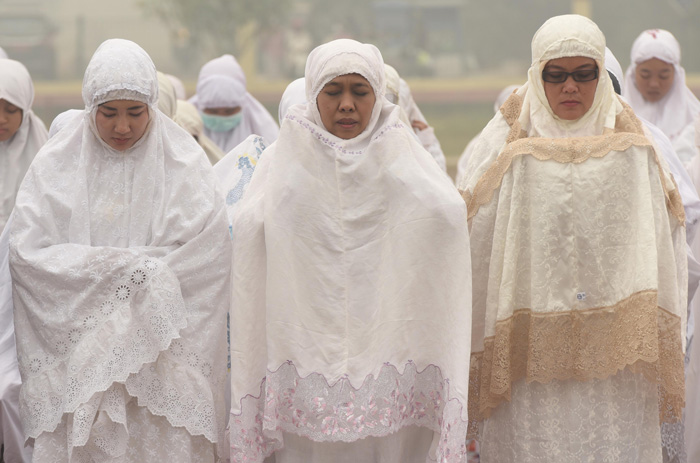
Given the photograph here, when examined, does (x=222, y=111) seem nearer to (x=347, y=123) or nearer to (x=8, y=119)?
(x=8, y=119)

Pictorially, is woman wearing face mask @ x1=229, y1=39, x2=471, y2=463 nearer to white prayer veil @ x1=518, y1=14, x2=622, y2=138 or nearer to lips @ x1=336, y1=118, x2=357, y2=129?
lips @ x1=336, y1=118, x2=357, y2=129

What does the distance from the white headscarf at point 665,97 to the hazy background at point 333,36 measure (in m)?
7.01

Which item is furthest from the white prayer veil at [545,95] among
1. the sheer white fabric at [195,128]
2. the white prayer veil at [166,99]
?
the sheer white fabric at [195,128]

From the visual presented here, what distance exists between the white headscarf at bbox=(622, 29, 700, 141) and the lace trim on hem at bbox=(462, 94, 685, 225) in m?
3.62

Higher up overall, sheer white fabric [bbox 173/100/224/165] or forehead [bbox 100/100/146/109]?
forehead [bbox 100/100/146/109]

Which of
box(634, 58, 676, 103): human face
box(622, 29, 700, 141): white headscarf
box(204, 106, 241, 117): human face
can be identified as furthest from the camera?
box(204, 106, 241, 117): human face

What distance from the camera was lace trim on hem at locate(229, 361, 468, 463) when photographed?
4199 mm

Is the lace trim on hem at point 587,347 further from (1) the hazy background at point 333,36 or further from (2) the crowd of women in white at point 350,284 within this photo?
(1) the hazy background at point 333,36

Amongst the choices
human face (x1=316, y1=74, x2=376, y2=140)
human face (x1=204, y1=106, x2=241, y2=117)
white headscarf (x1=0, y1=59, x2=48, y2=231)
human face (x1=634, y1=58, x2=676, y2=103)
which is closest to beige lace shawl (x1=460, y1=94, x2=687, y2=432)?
human face (x1=316, y1=74, x2=376, y2=140)

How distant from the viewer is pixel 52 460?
14.5 ft

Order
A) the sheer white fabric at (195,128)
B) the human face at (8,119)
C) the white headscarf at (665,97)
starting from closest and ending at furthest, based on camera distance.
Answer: the human face at (8,119) < the sheer white fabric at (195,128) < the white headscarf at (665,97)

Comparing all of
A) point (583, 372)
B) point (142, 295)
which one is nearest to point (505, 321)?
point (583, 372)

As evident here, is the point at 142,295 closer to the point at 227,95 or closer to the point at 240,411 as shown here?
the point at 240,411

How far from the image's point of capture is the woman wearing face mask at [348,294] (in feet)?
13.9
